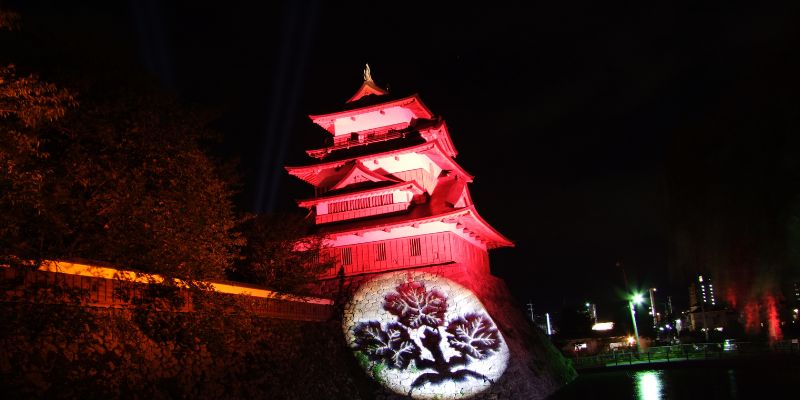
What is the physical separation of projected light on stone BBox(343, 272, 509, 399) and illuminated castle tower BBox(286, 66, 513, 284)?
4.89ft

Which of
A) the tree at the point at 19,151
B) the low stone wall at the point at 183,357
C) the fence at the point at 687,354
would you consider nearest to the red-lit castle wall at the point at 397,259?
the low stone wall at the point at 183,357

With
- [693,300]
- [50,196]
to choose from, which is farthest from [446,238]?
[693,300]

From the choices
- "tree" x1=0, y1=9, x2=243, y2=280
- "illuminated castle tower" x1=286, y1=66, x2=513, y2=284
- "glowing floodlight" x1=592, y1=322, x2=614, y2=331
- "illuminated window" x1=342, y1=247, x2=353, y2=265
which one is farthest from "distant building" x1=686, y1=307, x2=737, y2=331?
"tree" x1=0, y1=9, x2=243, y2=280

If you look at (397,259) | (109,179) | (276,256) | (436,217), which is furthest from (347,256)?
(109,179)

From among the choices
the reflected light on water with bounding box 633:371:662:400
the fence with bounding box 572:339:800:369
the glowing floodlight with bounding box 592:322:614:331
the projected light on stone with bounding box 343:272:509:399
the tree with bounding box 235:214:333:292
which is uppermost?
the tree with bounding box 235:214:333:292

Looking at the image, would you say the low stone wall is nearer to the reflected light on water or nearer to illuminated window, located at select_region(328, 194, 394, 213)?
the reflected light on water

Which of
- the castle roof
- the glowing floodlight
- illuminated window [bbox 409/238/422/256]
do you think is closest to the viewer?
the castle roof

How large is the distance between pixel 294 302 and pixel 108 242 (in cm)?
852

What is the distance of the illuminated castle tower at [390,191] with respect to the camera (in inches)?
986

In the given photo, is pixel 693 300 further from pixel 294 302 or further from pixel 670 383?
pixel 294 302

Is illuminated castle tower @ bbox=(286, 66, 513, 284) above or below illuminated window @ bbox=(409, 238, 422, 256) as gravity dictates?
above

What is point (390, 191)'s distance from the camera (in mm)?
26188

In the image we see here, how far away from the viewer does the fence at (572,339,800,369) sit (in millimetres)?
31578

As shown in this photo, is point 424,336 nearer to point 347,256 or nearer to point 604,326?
point 347,256
